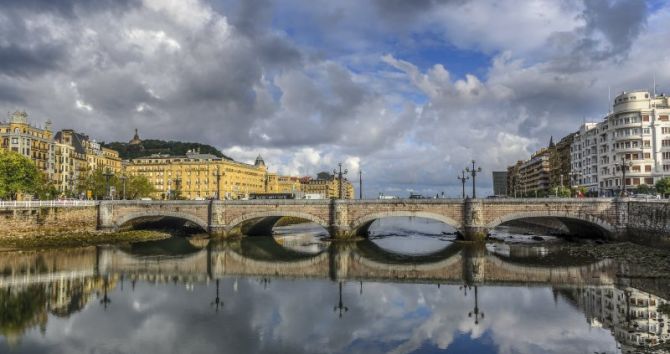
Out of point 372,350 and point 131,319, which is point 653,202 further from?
point 131,319

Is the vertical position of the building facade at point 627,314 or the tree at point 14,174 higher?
the tree at point 14,174

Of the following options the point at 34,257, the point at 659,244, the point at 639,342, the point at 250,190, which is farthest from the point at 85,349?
the point at 250,190

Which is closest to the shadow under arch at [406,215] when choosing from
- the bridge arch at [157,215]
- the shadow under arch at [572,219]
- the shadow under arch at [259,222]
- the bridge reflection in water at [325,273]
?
the bridge reflection in water at [325,273]

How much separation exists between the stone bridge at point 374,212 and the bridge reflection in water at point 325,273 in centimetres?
461

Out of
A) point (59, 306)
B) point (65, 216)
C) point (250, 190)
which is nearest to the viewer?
point (59, 306)

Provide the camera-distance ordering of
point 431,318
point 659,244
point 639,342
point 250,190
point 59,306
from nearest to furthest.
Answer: point 639,342, point 431,318, point 59,306, point 659,244, point 250,190

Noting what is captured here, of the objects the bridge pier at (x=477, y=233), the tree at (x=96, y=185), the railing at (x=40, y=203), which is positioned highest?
the tree at (x=96, y=185)

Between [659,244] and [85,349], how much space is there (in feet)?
194

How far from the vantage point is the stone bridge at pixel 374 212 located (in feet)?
214

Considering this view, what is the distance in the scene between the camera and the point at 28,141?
103750 mm

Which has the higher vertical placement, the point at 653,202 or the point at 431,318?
the point at 653,202

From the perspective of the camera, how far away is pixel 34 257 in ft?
186

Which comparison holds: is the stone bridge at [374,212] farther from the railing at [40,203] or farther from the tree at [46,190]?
the tree at [46,190]

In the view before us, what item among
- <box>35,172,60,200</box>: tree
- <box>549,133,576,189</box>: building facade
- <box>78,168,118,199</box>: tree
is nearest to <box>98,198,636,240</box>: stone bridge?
<box>35,172,60,200</box>: tree
